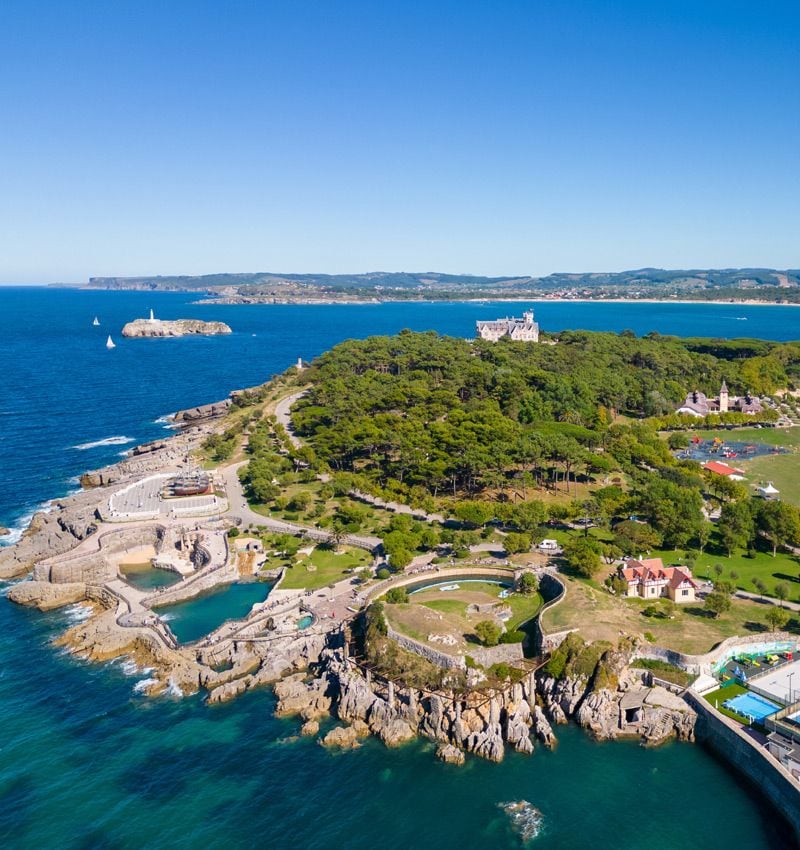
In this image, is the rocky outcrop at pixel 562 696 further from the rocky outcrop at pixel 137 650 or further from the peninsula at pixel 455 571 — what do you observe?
the rocky outcrop at pixel 137 650

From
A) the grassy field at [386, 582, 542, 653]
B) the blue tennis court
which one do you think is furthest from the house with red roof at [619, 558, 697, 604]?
the blue tennis court

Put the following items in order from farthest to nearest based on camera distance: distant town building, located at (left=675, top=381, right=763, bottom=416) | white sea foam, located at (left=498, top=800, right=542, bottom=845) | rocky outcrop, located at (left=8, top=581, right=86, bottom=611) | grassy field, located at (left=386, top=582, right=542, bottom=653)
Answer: distant town building, located at (left=675, top=381, right=763, bottom=416) → rocky outcrop, located at (left=8, top=581, right=86, bottom=611) → grassy field, located at (left=386, top=582, right=542, bottom=653) → white sea foam, located at (left=498, top=800, right=542, bottom=845)

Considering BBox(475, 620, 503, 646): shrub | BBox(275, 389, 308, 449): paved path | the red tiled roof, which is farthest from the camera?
BBox(275, 389, 308, 449): paved path

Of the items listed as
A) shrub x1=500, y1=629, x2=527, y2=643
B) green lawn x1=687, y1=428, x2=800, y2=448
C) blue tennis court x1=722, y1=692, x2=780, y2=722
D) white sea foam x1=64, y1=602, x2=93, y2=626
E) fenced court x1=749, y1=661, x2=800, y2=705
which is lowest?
white sea foam x1=64, y1=602, x2=93, y2=626

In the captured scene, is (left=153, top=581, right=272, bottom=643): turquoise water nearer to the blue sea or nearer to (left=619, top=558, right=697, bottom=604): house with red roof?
the blue sea

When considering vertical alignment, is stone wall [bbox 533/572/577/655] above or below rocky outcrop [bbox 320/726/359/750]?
above

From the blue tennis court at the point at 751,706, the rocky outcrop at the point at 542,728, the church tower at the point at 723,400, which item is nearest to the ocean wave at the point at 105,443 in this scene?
the rocky outcrop at the point at 542,728

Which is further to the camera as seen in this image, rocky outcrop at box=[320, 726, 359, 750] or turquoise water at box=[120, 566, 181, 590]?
turquoise water at box=[120, 566, 181, 590]
